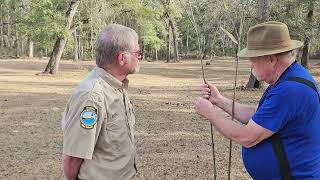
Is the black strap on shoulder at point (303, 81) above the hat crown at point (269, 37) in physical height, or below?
below

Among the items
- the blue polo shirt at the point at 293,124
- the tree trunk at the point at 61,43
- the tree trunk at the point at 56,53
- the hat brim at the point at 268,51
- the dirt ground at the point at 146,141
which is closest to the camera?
the blue polo shirt at the point at 293,124

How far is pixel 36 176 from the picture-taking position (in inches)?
229

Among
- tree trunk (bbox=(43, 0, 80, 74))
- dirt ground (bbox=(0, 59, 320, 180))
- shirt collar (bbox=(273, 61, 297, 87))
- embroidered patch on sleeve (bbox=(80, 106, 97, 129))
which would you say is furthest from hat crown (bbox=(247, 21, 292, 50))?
tree trunk (bbox=(43, 0, 80, 74))

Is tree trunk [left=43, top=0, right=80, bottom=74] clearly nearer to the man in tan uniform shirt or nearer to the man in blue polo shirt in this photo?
the man in tan uniform shirt

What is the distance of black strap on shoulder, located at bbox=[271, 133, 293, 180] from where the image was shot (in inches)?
95.6

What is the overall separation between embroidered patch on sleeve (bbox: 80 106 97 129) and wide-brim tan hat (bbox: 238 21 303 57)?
2.86 feet

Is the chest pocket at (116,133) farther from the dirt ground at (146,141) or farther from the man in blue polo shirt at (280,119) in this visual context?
the dirt ground at (146,141)

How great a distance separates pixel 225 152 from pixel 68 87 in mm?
11862

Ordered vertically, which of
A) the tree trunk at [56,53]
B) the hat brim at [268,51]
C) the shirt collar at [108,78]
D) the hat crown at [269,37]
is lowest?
the tree trunk at [56,53]

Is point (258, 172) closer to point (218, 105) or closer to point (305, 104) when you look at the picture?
point (305, 104)

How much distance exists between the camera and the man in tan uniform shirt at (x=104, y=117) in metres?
2.41

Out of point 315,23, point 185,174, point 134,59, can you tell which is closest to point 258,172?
point 134,59

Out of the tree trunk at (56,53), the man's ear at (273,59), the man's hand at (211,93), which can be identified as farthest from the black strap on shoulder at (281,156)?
the tree trunk at (56,53)

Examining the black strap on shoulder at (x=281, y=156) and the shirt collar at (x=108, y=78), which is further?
the shirt collar at (x=108, y=78)
